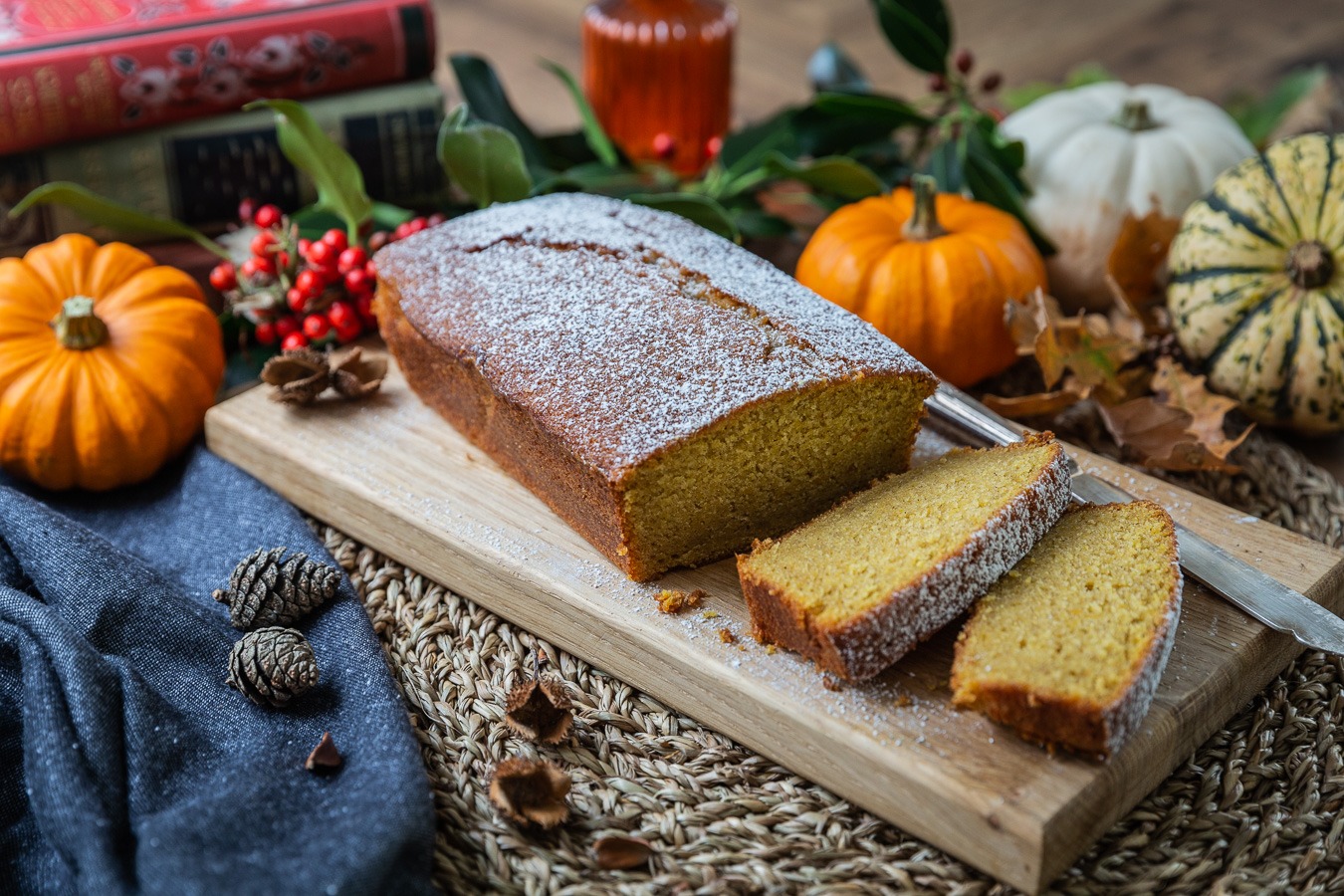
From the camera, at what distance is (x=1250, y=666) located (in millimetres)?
2207

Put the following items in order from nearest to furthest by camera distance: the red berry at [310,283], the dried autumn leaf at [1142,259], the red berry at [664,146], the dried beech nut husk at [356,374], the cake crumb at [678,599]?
the cake crumb at [678,599]
the dried beech nut husk at [356,374]
the red berry at [310,283]
the dried autumn leaf at [1142,259]
the red berry at [664,146]

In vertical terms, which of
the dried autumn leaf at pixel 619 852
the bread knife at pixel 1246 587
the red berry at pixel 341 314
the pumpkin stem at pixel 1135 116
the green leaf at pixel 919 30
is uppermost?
the green leaf at pixel 919 30

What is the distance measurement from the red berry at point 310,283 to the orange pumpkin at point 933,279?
3.93 ft

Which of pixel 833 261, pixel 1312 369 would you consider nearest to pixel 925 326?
pixel 833 261

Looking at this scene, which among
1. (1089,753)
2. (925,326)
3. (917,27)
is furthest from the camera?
(917,27)

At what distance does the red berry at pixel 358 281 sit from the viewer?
3029 millimetres

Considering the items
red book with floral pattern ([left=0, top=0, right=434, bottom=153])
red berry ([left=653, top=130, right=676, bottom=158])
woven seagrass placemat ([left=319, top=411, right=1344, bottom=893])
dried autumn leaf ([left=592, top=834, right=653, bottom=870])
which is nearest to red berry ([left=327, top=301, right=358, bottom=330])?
red book with floral pattern ([left=0, top=0, right=434, bottom=153])

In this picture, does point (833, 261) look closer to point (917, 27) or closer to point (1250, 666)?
point (917, 27)

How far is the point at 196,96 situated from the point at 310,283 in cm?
80

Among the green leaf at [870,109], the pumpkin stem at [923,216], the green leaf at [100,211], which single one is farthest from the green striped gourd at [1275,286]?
the green leaf at [100,211]

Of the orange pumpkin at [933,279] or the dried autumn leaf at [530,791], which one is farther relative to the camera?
the orange pumpkin at [933,279]

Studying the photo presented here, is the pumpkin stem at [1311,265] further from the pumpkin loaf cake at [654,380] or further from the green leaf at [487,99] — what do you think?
the green leaf at [487,99]

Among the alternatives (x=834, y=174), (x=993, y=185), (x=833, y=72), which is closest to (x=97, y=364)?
(x=834, y=174)

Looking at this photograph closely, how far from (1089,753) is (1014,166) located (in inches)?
74.4
